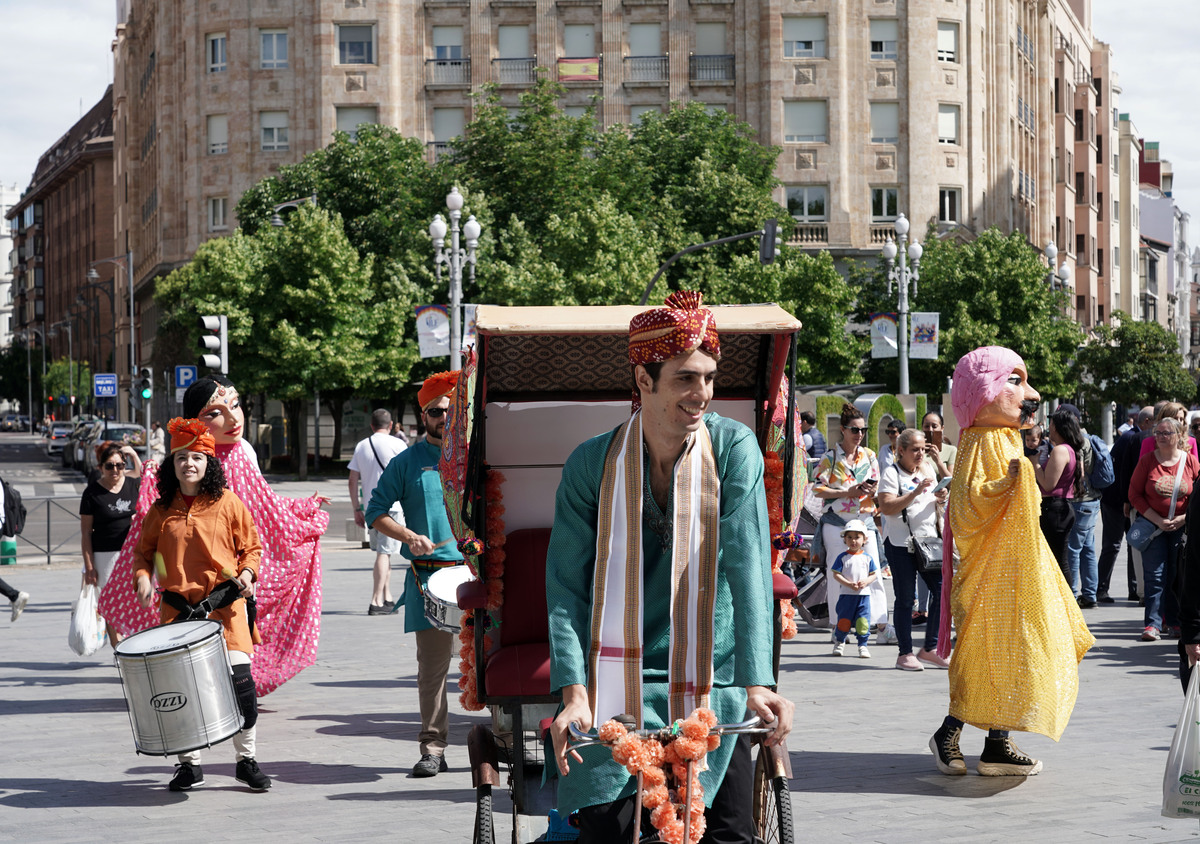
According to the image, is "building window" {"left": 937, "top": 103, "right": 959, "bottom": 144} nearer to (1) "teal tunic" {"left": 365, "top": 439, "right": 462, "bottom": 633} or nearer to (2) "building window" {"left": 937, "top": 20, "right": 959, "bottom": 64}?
(2) "building window" {"left": 937, "top": 20, "right": 959, "bottom": 64}

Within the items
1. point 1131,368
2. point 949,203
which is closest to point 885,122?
point 949,203

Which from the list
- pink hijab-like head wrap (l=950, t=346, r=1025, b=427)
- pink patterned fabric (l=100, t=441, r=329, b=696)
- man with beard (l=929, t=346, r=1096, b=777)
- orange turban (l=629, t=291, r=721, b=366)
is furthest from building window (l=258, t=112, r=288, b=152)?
orange turban (l=629, t=291, r=721, b=366)

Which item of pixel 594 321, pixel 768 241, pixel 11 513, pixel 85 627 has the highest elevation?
pixel 768 241

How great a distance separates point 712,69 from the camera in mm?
56500

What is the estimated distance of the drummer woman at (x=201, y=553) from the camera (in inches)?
296

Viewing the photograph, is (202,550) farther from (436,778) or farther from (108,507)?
(108,507)

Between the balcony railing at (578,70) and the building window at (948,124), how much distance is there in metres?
13.0

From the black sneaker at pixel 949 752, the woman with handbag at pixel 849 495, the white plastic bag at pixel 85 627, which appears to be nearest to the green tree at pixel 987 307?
the woman with handbag at pixel 849 495

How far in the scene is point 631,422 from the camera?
4.26m

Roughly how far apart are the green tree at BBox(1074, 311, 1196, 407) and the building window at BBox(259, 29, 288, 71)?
1230 inches

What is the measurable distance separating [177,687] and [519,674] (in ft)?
6.96

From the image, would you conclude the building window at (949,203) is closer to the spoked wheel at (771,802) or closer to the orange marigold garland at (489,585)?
the orange marigold garland at (489,585)

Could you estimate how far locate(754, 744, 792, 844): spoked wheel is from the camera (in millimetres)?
4906

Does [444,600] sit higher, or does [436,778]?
[444,600]
